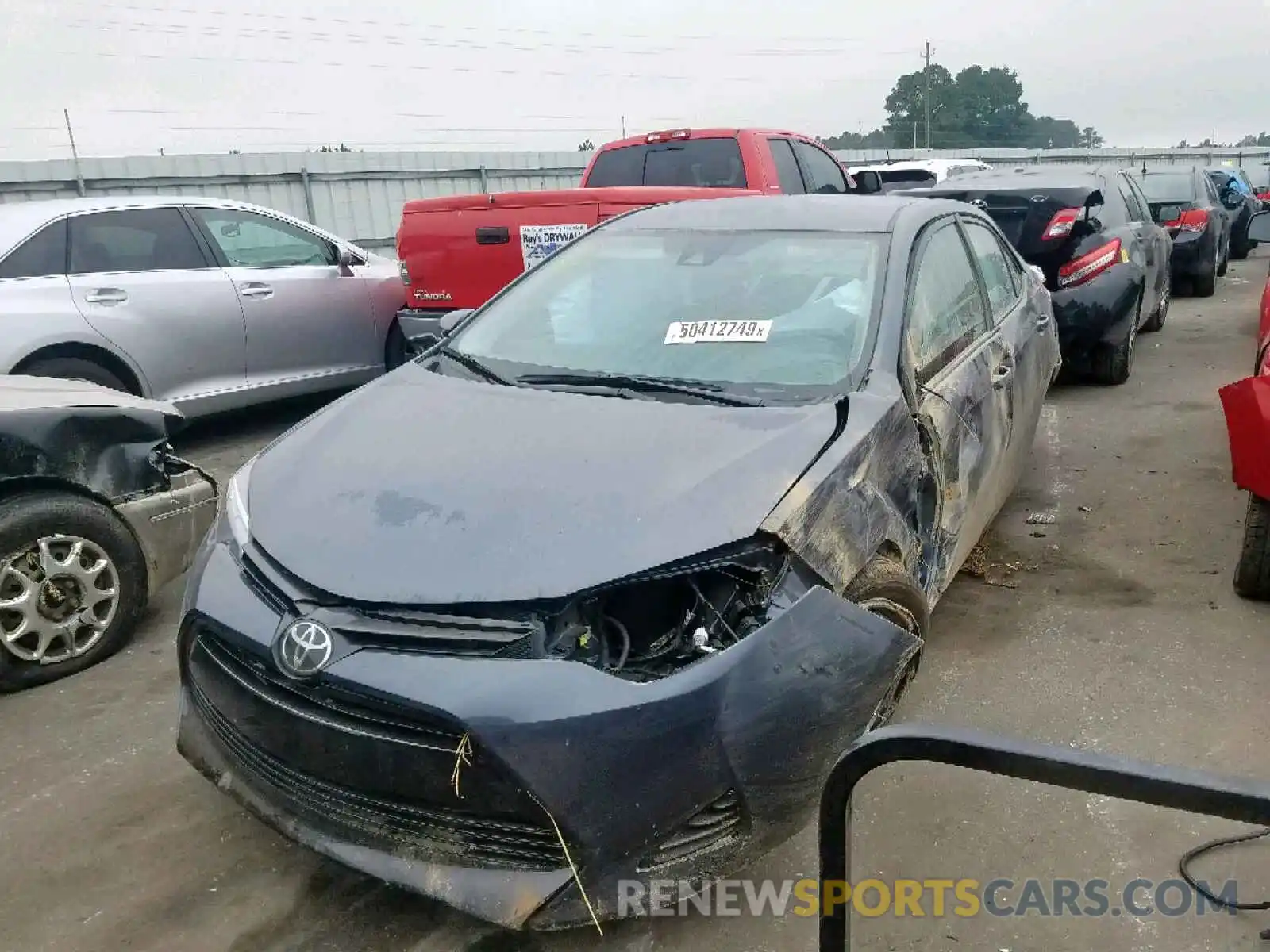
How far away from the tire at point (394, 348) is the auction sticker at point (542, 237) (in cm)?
148

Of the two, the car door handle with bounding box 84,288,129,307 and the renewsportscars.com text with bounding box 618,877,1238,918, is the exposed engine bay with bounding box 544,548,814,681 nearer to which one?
the renewsportscars.com text with bounding box 618,877,1238,918

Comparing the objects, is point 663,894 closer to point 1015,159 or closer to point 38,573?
point 38,573

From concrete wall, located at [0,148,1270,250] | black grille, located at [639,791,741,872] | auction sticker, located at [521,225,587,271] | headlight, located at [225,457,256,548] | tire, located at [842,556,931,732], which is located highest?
concrete wall, located at [0,148,1270,250]

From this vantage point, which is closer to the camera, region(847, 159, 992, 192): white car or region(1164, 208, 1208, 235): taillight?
region(1164, 208, 1208, 235): taillight

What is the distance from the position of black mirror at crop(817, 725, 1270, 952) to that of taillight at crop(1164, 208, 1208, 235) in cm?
1176

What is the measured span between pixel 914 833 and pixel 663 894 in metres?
0.89

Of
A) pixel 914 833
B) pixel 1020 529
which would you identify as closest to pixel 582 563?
pixel 914 833

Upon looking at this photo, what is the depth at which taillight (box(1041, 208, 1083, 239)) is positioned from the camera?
6.92m

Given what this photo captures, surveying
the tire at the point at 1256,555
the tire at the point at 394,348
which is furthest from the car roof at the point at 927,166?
the tire at the point at 1256,555

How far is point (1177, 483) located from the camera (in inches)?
209

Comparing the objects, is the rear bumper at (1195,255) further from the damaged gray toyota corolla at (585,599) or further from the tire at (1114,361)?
the damaged gray toyota corolla at (585,599)

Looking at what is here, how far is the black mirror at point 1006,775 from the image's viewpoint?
3.79 ft

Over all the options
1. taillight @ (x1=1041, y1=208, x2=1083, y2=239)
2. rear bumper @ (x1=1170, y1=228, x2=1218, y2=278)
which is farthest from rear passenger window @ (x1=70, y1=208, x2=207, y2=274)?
rear bumper @ (x1=1170, y1=228, x2=1218, y2=278)

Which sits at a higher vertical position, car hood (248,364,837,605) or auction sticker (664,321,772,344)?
auction sticker (664,321,772,344)
